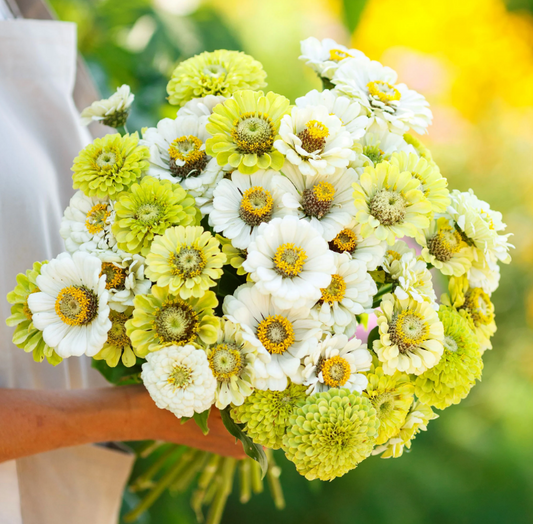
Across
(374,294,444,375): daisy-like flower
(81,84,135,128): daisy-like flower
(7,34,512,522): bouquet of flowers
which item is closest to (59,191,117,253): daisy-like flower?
(7,34,512,522): bouquet of flowers

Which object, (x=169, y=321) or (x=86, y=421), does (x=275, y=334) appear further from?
(x=86, y=421)

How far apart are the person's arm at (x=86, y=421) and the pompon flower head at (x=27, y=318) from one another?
0.38 ft

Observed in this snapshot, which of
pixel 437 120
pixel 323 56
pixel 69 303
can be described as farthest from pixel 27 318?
pixel 437 120

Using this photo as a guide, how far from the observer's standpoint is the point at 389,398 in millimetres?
396

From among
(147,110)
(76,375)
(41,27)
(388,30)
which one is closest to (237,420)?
(76,375)

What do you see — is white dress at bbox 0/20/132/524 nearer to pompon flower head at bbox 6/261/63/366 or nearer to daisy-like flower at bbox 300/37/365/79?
pompon flower head at bbox 6/261/63/366

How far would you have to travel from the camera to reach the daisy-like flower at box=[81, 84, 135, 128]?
1.50ft

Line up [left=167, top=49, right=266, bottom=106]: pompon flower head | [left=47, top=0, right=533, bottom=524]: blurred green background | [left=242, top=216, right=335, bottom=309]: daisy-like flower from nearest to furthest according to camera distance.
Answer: [left=242, top=216, right=335, bottom=309]: daisy-like flower < [left=167, top=49, right=266, bottom=106]: pompon flower head < [left=47, top=0, right=533, bottom=524]: blurred green background

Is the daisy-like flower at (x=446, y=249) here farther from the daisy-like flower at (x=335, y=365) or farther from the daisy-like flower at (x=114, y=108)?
the daisy-like flower at (x=114, y=108)

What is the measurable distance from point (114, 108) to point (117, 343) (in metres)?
0.22

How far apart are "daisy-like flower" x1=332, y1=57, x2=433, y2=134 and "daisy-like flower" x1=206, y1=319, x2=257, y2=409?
0.22 m

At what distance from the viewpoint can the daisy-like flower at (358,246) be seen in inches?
15.0

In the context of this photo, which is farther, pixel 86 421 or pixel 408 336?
pixel 86 421

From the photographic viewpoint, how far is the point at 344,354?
0.37 meters
